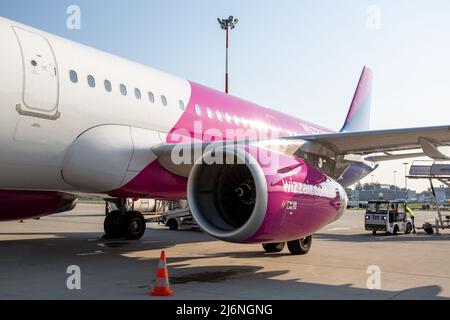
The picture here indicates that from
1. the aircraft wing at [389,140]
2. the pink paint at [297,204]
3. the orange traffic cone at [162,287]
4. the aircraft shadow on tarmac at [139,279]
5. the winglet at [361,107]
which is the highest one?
the winglet at [361,107]

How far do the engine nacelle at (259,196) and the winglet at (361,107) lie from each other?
8993 millimetres

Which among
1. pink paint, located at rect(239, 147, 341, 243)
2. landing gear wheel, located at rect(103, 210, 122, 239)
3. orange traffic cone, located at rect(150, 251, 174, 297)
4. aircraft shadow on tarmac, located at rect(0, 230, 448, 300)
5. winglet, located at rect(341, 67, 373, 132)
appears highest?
winglet, located at rect(341, 67, 373, 132)

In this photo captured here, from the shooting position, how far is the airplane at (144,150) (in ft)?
21.7

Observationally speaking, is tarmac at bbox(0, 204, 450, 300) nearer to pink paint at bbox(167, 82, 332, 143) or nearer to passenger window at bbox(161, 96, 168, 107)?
pink paint at bbox(167, 82, 332, 143)

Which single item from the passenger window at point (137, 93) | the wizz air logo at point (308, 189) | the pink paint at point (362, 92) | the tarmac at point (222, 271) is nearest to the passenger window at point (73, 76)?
the passenger window at point (137, 93)

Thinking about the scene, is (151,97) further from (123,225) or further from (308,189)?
(123,225)

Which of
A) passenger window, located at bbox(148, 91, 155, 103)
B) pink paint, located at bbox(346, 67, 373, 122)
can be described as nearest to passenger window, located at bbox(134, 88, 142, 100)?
passenger window, located at bbox(148, 91, 155, 103)

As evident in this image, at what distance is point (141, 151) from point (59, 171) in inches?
54.7

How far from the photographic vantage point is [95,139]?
7.56 meters

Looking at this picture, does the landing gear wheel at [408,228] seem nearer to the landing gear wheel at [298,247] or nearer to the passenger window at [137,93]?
the landing gear wheel at [298,247]

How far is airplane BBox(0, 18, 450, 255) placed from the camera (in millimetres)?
6605

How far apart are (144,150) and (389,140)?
13.9ft

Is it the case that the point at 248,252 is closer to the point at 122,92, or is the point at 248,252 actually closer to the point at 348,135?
the point at 348,135

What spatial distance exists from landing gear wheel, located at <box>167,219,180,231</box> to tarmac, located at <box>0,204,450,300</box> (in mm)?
5521
